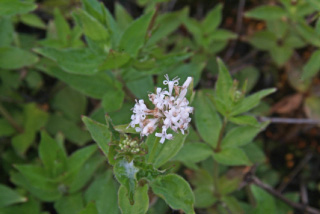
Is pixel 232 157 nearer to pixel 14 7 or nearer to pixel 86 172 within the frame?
pixel 86 172

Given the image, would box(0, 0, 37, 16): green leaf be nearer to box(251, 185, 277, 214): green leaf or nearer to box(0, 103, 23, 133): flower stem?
box(0, 103, 23, 133): flower stem

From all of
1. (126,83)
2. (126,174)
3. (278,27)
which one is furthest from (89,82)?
(278,27)

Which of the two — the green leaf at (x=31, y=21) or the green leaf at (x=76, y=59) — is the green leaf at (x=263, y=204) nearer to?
the green leaf at (x=76, y=59)

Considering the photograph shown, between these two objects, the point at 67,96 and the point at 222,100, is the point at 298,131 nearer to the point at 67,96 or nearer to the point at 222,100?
the point at 222,100

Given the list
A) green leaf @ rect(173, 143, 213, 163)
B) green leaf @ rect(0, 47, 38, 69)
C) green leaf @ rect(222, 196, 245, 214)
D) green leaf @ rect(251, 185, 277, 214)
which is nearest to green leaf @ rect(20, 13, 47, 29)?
green leaf @ rect(0, 47, 38, 69)

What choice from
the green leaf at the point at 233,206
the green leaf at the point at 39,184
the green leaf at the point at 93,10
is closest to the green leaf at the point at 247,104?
the green leaf at the point at 233,206

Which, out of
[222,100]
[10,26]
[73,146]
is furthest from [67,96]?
[222,100]
